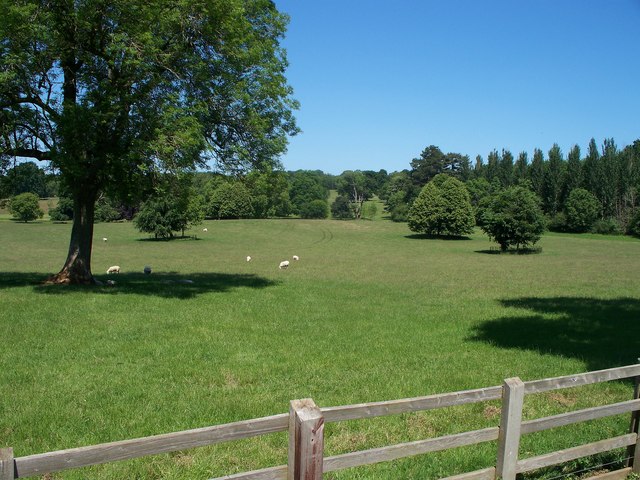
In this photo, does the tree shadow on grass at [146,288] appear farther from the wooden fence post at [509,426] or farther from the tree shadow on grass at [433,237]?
the tree shadow on grass at [433,237]

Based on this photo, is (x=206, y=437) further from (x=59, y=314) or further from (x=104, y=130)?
(x=104, y=130)

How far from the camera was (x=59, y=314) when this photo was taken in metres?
14.5

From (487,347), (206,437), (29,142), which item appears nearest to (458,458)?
(206,437)

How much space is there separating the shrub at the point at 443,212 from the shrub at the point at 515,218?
59.4ft

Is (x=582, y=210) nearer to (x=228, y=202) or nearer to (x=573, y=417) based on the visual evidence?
(x=228, y=202)

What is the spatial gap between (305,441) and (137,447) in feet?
4.01

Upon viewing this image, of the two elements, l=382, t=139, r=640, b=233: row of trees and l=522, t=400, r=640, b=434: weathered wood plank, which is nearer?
l=522, t=400, r=640, b=434: weathered wood plank

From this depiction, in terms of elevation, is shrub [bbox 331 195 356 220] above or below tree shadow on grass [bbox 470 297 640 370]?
above

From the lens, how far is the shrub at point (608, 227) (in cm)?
9462

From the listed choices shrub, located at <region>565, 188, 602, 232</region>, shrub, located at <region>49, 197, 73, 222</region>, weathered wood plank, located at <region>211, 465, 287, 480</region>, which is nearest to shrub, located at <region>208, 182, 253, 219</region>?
shrub, located at <region>49, 197, 73, 222</region>

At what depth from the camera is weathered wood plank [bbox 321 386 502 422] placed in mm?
4281

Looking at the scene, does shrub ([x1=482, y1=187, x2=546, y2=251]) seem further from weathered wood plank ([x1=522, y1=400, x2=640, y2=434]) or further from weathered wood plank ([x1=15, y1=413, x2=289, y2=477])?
weathered wood plank ([x1=15, y1=413, x2=289, y2=477])

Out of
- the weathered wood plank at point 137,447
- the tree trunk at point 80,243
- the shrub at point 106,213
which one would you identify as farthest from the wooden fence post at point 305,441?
the shrub at point 106,213

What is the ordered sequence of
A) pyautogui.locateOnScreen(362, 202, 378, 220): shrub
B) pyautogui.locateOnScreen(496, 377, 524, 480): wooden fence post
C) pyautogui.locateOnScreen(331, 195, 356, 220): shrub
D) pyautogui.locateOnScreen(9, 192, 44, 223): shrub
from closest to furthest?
pyautogui.locateOnScreen(496, 377, 524, 480): wooden fence post
pyautogui.locateOnScreen(9, 192, 44, 223): shrub
pyautogui.locateOnScreen(362, 202, 378, 220): shrub
pyautogui.locateOnScreen(331, 195, 356, 220): shrub
